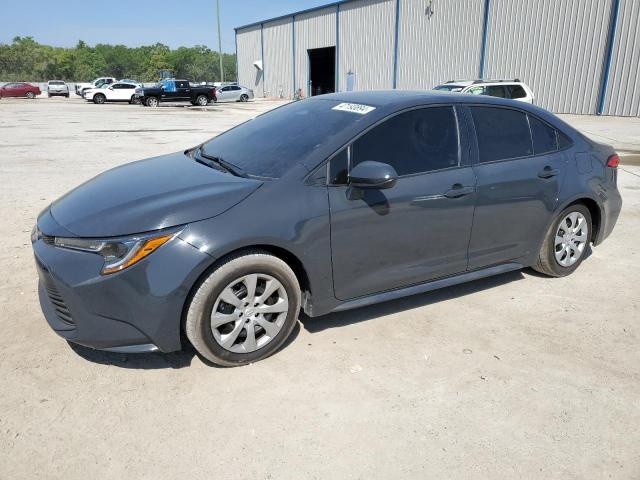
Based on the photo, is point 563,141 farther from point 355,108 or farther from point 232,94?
point 232,94

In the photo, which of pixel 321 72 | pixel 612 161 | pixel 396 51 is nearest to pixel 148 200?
pixel 612 161

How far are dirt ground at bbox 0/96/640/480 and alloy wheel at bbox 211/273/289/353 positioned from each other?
18 centimetres

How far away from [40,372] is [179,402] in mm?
914

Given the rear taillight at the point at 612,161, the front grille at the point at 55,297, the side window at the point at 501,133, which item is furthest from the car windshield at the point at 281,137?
the rear taillight at the point at 612,161

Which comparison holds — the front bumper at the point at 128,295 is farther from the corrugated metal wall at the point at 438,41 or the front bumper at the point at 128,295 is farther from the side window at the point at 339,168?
the corrugated metal wall at the point at 438,41

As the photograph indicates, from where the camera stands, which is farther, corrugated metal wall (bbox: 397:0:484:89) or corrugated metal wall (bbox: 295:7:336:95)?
corrugated metal wall (bbox: 295:7:336:95)

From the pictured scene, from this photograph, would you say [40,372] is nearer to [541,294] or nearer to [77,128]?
[541,294]

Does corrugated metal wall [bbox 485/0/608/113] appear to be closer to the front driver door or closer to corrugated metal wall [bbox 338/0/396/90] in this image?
corrugated metal wall [bbox 338/0/396/90]

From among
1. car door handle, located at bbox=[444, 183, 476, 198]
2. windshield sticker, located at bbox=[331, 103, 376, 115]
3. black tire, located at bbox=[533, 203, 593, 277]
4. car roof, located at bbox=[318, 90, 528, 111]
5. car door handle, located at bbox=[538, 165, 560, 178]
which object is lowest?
black tire, located at bbox=[533, 203, 593, 277]

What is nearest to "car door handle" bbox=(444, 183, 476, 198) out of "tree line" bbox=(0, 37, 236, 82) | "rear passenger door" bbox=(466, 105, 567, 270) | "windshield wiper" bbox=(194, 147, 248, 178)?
"rear passenger door" bbox=(466, 105, 567, 270)

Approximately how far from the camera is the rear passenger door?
376cm

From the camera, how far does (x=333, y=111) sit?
12.0 ft

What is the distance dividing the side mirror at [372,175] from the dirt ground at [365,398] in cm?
107

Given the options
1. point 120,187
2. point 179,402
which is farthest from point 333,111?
point 179,402
